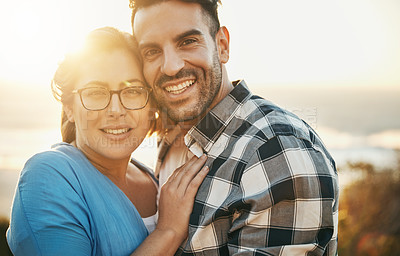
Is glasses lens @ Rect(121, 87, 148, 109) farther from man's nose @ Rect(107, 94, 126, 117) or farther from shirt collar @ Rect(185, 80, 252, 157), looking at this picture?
shirt collar @ Rect(185, 80, 252, 157)

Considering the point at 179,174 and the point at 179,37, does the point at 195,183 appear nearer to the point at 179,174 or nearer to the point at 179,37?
the point at 179,174

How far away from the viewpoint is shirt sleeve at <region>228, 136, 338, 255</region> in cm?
164

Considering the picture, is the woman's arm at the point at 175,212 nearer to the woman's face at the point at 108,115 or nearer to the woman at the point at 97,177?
the woman at the point at 97,177

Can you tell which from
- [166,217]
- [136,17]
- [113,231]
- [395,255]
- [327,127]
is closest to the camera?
[113,231]

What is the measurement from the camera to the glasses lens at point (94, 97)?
200 cm

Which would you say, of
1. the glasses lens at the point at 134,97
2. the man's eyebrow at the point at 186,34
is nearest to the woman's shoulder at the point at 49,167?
the glasses lens at the point at 134,97

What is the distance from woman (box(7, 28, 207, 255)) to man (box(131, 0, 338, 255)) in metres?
0.11

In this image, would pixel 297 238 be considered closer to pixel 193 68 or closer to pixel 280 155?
pixel 280 155

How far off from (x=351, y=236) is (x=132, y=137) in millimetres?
3078

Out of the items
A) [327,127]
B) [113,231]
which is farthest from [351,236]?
[327,127]

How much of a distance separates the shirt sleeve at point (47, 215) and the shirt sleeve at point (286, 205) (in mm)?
701

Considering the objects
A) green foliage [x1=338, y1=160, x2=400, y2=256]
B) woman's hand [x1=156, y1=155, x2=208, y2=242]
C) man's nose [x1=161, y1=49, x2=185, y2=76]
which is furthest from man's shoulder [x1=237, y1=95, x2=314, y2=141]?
green foliage [x1=338, y1=160, x2=400, y2=256]

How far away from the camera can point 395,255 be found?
13.3ft

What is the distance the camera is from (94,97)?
2008 mm
